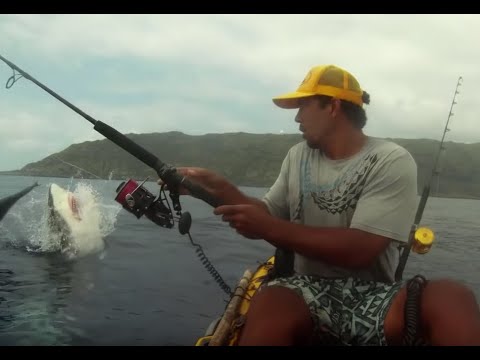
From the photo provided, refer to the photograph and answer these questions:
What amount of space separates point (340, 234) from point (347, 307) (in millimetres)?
527

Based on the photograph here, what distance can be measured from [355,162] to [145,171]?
113076 mm

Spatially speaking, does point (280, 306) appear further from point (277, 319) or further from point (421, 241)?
point (421, 241)

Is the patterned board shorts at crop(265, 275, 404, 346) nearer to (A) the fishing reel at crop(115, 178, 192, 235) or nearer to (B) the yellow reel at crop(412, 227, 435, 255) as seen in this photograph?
(A) the fishing reel at crop(115, 178, 192, 235)

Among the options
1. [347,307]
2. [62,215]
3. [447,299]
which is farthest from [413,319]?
[62,215]

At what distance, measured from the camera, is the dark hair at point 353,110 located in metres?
3.68

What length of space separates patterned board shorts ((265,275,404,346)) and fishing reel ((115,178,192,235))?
1.22 meters

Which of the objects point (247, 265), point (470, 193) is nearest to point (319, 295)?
point (247, 265)

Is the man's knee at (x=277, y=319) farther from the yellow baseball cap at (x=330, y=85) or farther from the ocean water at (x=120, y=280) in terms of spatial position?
the ocean water at (x=120, y=280)

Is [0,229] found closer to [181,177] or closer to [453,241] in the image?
[181,177]

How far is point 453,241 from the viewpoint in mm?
25344

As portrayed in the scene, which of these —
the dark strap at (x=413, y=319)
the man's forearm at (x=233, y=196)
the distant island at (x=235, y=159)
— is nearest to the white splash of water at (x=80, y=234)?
the man's forearm at (x=233, y=196)

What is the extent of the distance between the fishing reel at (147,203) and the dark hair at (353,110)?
4.77ft

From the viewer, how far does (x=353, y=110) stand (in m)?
3.75

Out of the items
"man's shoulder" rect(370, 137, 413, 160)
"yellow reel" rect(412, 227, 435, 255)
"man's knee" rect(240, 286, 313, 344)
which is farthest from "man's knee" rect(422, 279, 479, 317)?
"yellow reel" rect(412, 227, 435, 255)
